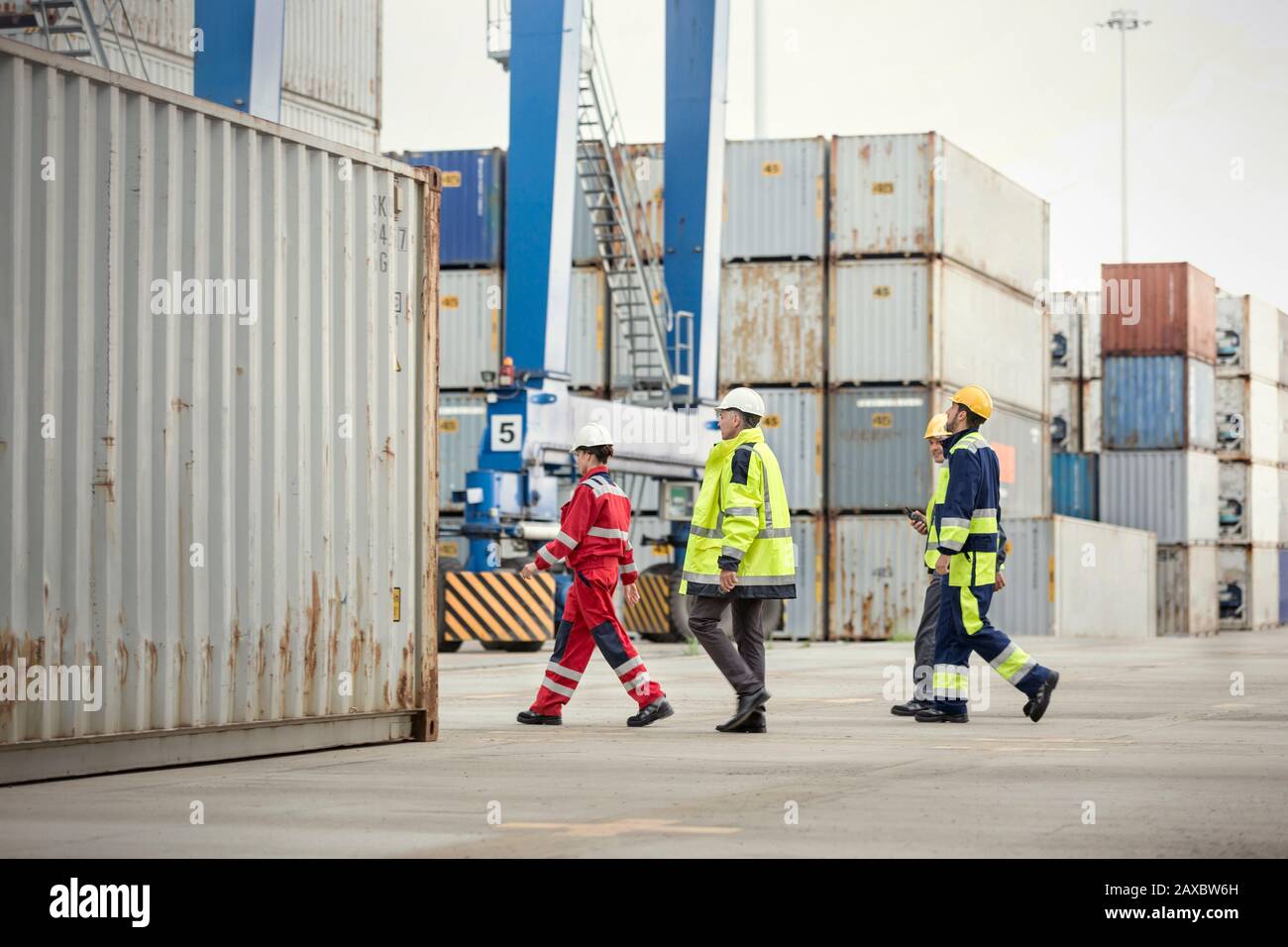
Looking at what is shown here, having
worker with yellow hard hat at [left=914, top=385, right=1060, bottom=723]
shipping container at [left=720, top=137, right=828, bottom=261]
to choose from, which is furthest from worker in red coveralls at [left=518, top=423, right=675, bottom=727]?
shipping container at [left=720, top=137, right=828, bottom=261]

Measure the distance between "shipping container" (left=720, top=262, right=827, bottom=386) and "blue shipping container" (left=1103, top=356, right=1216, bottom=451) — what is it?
48.8 feet

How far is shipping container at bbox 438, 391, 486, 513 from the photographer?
106 ft

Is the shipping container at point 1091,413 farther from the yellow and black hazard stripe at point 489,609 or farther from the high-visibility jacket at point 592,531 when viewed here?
the high-visibility jacket at point 592,531

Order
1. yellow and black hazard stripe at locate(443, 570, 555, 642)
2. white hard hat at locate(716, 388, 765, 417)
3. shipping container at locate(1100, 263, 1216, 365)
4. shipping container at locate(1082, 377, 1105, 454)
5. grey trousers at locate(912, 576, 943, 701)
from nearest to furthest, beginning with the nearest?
white hard hat at locate(716, 388, 765, 417) < grey trousers at locate(912, 576, 943, 701) < yellow and black hazard stripe at locate(443, 570, 555, 642) < shipping container at locate(1100, 263, 1216, 365) < shipping container at locate(1082, 377, 1105, 454)

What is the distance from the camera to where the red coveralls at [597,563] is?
11000 millimetres

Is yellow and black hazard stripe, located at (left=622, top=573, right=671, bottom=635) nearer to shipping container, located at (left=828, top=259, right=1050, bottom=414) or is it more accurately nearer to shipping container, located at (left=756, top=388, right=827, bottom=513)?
shipping container, located at (left=756, top=388, right=827, bottom=513)

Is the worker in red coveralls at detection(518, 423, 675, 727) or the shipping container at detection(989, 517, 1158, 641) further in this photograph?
the shipping container at detection(989, 517, 1158, 641)

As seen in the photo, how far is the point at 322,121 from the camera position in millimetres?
27234

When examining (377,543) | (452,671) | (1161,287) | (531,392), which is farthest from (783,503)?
(1161,287)

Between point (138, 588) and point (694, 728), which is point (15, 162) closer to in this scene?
point (138, 588)

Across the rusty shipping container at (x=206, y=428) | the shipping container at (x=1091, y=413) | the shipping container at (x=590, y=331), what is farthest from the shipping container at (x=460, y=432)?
the rusty shipping container at (x=206, y=428)

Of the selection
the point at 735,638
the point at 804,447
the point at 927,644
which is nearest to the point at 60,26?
the point at 735,638

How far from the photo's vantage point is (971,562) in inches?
440

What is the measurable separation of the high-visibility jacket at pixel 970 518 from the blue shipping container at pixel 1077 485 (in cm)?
3491
